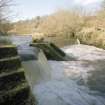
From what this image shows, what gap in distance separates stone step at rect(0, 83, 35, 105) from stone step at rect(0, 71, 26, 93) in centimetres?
10

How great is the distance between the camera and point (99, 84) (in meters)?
7.75

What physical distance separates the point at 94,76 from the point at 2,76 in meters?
5.30

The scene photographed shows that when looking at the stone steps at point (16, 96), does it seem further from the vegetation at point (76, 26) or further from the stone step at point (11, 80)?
the vegetation at point (76, 26)

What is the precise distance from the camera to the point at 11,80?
15.0 feet

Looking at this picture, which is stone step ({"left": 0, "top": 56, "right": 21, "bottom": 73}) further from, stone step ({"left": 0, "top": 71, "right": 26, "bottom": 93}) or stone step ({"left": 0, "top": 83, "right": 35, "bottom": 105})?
stone step ({"left": 0, "top": 83, "right": 35, "bottom": 105})

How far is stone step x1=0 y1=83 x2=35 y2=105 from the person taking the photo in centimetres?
420

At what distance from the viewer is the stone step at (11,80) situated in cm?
436

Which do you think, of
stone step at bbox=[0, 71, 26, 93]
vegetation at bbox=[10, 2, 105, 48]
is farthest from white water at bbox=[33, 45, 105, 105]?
vegetation at bbox=[10, 2, 105, 48]

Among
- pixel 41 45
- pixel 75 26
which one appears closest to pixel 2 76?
pixel 41 45

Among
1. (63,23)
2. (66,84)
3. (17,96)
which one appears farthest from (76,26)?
(17,96)

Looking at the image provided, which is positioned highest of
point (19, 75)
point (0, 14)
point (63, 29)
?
point (0, 14)

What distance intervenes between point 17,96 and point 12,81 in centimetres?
37

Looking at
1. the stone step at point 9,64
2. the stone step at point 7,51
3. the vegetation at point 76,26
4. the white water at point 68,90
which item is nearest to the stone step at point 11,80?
the stone step at point 9,64

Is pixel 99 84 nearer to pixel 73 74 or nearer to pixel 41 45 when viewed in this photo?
pixel 73 74
